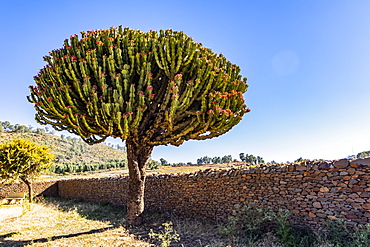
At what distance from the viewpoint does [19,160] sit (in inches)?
610

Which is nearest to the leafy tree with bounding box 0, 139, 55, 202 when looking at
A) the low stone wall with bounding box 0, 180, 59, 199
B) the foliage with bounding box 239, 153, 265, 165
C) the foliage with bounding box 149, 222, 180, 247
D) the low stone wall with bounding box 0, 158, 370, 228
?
the low stone wall with bounding box 0, 180, 59, 199

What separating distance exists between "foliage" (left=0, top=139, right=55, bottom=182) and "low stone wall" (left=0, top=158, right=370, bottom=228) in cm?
984

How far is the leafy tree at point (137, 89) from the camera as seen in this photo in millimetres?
6680

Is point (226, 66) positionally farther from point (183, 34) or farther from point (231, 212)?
point (231, 212)

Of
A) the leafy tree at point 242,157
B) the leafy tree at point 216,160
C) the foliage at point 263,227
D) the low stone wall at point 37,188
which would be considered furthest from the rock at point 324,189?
the leafy tree at point 216,160

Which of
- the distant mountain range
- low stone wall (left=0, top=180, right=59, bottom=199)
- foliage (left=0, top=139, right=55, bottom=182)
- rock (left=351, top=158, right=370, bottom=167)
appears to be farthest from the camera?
the distant mountain range

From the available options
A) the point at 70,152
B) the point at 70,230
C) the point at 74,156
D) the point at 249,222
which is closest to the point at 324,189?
the point at 249,222

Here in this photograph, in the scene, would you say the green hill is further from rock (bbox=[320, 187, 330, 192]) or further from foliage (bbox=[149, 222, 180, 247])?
rock (bbox=[320, 187, 330, 192])

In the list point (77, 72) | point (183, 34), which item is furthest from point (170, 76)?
point (77, 72)

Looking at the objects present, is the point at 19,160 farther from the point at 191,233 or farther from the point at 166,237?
the point at 191,233

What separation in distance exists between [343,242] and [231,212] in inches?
123

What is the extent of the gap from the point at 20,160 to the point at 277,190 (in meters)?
16.0

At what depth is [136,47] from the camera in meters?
7.31

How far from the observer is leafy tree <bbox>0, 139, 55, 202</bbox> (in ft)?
49.4
